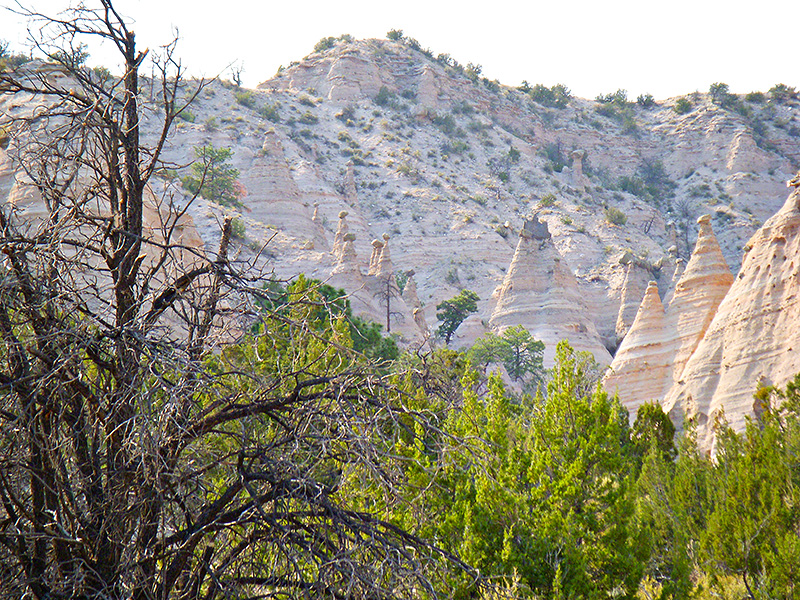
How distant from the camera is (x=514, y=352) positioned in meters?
45.9

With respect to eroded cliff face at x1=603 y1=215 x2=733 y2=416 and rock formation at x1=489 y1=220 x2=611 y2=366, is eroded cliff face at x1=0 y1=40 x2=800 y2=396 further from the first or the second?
eroded cliff face at x1=603 y1=215 x2=733 y2=416

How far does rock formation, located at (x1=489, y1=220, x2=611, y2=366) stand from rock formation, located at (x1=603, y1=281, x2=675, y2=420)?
15.5 m

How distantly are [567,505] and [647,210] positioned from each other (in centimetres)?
7733

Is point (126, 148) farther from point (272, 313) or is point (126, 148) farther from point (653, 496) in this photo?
point (653, 496)

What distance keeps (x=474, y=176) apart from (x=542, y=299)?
3276cm

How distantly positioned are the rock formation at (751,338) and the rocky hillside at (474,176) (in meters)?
22.3

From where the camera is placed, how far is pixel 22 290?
473 cm

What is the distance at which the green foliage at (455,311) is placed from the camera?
51188 mm

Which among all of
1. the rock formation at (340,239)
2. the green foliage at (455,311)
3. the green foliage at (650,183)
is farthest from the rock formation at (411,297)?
the green foliage at (650,183)

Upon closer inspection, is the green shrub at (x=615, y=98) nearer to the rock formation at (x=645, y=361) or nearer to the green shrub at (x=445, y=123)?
the green shrub at (x=445, y=123)

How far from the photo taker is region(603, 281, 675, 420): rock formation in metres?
29.7

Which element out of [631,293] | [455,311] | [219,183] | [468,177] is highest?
[468,177]

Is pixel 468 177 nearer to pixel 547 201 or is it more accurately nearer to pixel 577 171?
pixel 547 201

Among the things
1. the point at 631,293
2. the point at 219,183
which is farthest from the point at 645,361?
the point at 219,183
